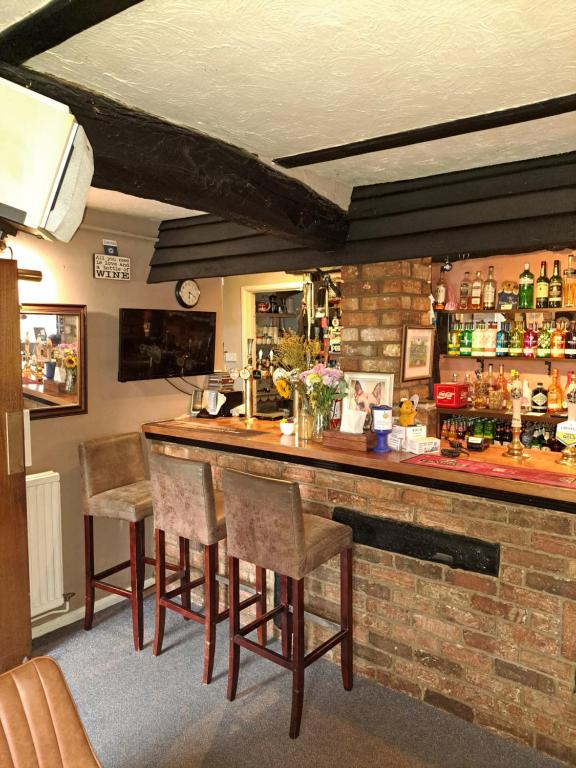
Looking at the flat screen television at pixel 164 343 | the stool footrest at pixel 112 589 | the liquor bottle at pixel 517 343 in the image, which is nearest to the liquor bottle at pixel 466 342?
the liquor bottle at pixel 517 343

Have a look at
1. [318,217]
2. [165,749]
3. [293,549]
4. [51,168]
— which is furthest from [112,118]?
[165,749]

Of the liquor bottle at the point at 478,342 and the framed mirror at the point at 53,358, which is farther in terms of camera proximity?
the liquor bottle at the point at 478,342

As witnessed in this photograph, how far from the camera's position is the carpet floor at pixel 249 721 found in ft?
7.47

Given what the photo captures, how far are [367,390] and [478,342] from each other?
83.7 inches

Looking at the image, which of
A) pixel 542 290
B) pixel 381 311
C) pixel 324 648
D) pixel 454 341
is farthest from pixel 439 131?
pixel 454 341

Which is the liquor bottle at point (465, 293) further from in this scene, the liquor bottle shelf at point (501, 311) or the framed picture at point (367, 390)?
the framed picture at point (367, 390)

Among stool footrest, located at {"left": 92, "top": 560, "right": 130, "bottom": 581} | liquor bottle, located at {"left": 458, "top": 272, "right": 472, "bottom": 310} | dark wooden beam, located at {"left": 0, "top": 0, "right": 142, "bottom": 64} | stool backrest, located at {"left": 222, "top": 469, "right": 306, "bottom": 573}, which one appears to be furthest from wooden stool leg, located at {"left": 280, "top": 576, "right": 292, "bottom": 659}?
liquor bottle, located at {"left": 458, "top": 272, "right": 472, "bottom": 310}

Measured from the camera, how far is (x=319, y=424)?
308cm

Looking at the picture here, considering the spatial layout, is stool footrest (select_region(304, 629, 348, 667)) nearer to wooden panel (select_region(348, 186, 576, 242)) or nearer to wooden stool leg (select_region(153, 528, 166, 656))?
wooden stool leg (select_region(153, 528, 166, 656))

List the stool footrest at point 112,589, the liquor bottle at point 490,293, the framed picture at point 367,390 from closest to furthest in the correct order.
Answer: the framed picture at point 367,390 < the stool footrest at point 112,589 < the liquor bottle at point 490,293

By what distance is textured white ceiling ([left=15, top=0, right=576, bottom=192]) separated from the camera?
1.30 m

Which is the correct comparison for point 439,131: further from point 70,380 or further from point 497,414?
point 497,414

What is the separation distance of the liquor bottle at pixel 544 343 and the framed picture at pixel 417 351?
1.51m

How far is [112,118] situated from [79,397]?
6.76 feet
